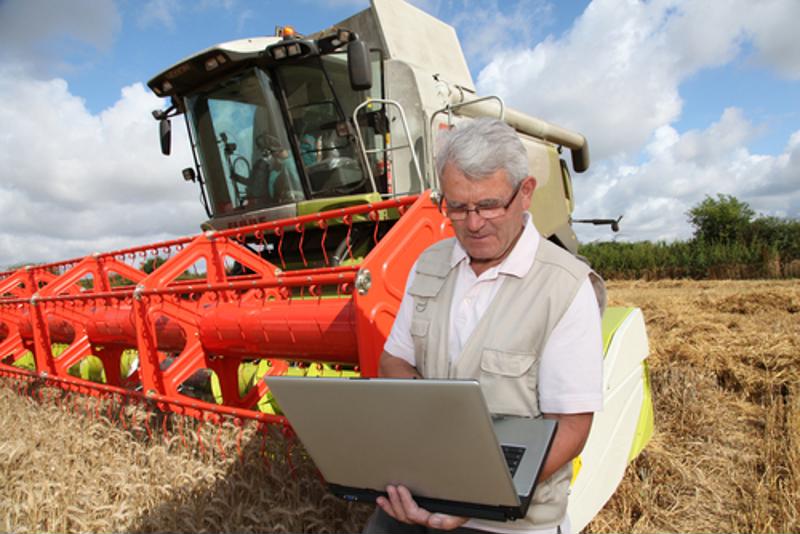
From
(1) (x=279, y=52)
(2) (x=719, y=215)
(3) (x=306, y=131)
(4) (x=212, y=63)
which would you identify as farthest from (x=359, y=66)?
(2) (x=719, y=215)

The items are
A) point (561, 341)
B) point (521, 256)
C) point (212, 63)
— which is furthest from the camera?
point (212, 63)

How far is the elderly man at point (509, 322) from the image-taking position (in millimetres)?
1174

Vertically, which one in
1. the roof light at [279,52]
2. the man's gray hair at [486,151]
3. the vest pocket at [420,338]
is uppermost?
the roof light at [279,52]

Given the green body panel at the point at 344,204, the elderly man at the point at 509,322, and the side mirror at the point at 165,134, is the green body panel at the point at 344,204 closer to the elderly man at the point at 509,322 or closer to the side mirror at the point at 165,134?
the side mirror at the point at 165,134

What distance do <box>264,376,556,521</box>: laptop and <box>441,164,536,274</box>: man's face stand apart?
1.25 feet

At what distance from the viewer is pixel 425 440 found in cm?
107

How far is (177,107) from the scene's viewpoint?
513 centimetres

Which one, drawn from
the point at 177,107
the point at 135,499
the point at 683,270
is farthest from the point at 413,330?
the point at 683,270

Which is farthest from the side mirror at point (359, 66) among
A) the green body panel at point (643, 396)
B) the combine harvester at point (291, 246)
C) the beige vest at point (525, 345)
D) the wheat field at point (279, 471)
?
the beige vest at point (525, 345)

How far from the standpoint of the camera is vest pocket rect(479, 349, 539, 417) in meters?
1.21

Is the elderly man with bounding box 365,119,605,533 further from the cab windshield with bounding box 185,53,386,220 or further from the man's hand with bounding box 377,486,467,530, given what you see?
the cab windshield with bounding box 185,53,386,220

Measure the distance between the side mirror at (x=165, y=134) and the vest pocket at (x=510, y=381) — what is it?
4748 millimetres

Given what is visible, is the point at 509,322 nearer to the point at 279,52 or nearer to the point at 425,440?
the point at 425,440

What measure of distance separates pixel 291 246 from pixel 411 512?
152 inches
